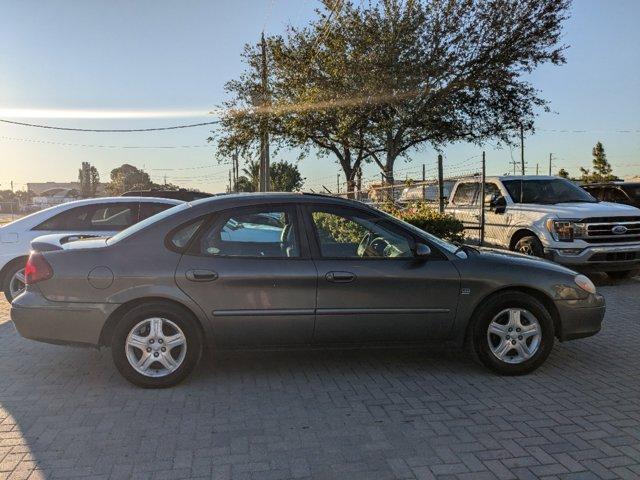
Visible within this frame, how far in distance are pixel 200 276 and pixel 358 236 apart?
1344mm

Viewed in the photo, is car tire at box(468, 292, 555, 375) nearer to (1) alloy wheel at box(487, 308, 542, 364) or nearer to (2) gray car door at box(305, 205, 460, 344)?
(1) alloy wheel at box(487, 308, 542, 364)

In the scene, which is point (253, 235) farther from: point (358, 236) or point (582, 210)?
point (582, 210)

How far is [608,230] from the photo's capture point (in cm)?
911

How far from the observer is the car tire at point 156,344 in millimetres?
4367

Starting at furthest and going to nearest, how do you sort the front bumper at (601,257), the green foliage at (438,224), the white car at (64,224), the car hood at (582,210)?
the green foliage at (438,224)
the car hood at (582,210)
the front bumper at (601,257)
the white car at (64,224)

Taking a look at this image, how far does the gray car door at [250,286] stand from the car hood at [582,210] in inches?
243

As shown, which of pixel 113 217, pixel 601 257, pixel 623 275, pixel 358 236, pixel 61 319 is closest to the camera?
pixel 61 319

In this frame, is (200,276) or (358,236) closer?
(200,276)

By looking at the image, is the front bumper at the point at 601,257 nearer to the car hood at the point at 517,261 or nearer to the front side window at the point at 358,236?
the car hood at the point at 517,261

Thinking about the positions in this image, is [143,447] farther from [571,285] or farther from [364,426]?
[571,285]

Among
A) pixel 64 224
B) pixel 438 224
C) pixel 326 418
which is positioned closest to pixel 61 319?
pixel 326 418

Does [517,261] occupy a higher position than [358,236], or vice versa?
[358,236]

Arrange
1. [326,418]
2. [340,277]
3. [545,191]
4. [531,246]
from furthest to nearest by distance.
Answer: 1. [545,191]
2. [531,246]
3. [340,277]
4. [326,418]

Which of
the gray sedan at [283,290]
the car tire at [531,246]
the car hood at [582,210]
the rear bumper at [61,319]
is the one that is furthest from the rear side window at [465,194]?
the rear bumper at [61,319]
